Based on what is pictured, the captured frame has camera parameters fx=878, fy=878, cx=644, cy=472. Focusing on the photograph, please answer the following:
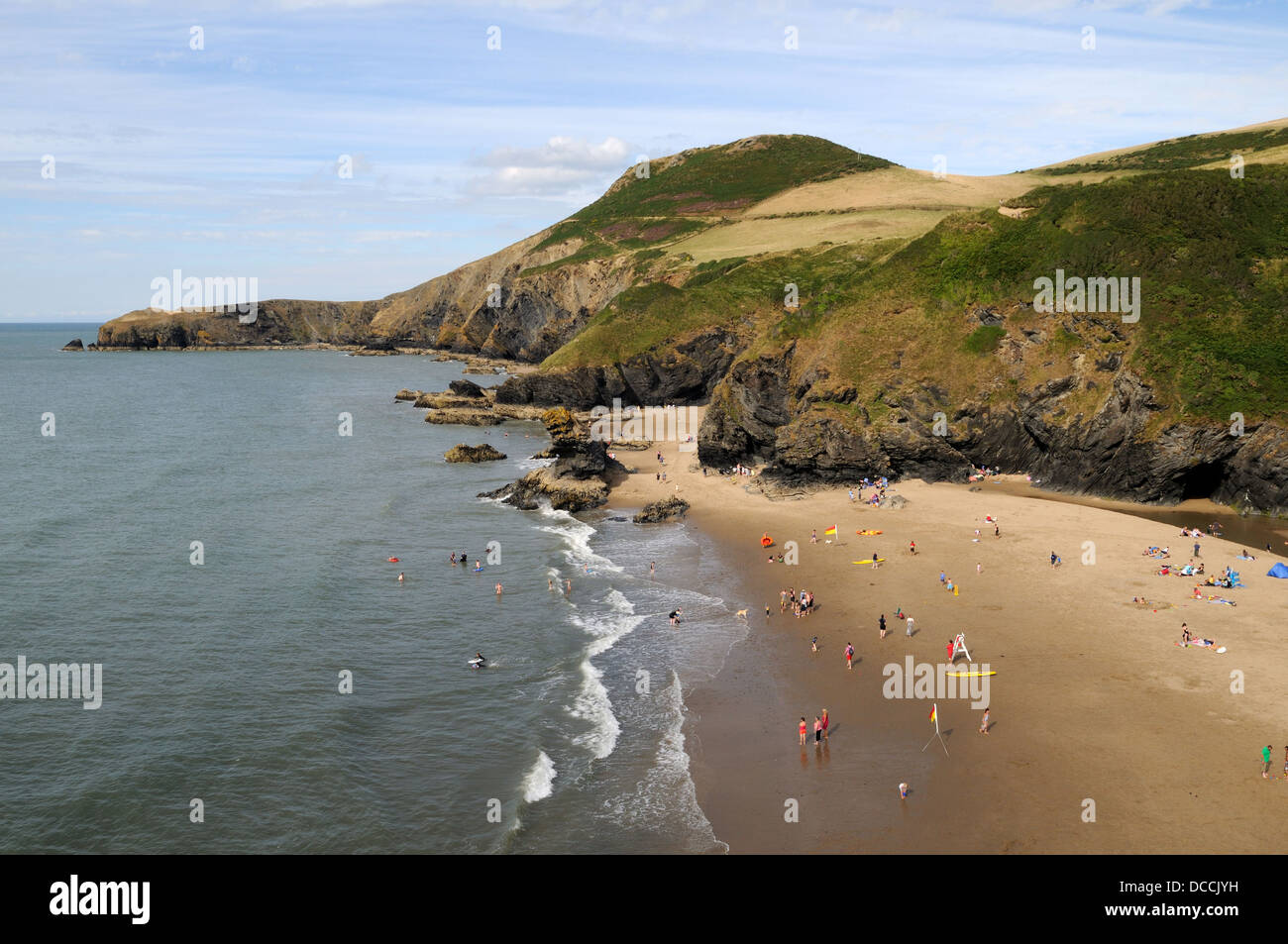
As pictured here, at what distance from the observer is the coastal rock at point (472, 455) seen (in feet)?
281

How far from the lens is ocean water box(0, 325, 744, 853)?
27.0 metres

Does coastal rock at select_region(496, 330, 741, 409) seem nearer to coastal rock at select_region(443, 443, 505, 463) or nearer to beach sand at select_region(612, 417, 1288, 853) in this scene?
coastal rock at select_region(443, 443, 505, 463)

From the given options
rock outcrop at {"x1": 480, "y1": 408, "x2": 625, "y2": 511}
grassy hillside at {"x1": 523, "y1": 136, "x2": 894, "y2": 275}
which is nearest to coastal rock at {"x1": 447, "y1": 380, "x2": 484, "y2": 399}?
rock outcrop at {"x1": 480, "y1": 408, "x2": 625, "y2": 511}

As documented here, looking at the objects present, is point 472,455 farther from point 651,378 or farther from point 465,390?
point 465,390

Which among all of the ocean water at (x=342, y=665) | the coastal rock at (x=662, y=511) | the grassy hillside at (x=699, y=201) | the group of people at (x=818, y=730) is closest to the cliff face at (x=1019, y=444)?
the coastal rock at (x=662, y=511)

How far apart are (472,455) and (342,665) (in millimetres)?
48857

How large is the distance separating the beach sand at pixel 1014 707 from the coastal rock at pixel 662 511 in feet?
39.1

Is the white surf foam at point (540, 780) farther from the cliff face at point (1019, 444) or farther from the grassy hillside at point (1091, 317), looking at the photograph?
the grassy hillside at point (1091, 317)

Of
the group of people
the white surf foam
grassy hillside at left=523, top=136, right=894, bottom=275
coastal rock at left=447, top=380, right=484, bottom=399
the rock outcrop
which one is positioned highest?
grassy hillside at left=523, top=136, right=894, bottom=275

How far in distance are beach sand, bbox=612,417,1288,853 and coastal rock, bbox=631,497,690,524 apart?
469 inches

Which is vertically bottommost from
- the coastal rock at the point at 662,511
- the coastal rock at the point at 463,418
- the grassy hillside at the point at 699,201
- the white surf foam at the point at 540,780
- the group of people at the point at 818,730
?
the white surf foam at the point at 540,780

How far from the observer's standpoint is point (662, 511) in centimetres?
6319

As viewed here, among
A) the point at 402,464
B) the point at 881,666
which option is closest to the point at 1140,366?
the point at 881,666
